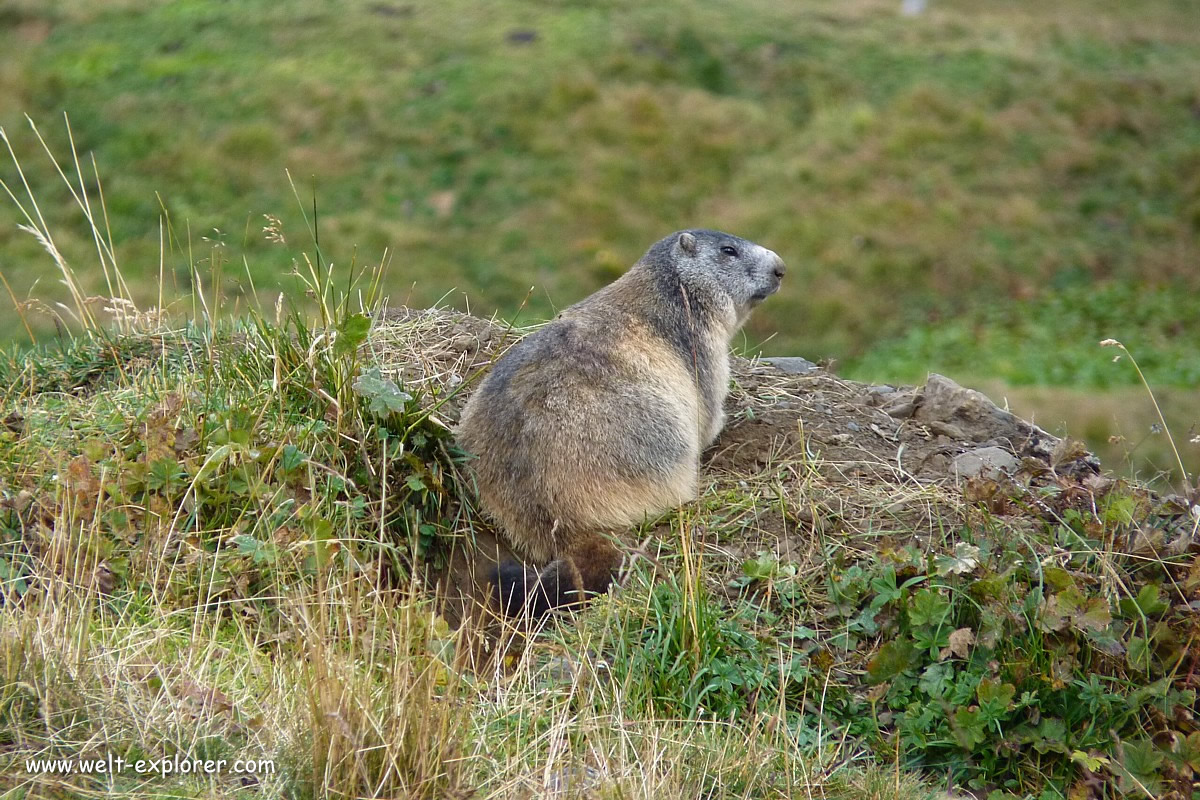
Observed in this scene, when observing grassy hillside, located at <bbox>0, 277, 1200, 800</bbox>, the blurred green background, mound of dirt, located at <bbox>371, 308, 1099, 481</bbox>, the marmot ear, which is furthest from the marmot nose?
the blurred green background

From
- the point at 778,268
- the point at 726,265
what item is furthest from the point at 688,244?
the point at 778,268

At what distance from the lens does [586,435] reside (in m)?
5.19

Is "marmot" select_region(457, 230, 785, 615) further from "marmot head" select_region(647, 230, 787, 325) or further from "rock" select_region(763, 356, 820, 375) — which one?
"rock" select_region(763, 356, 820, 375)

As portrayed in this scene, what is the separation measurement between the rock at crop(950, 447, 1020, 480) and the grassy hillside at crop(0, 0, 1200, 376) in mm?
9072

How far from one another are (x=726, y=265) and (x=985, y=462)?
1.91m

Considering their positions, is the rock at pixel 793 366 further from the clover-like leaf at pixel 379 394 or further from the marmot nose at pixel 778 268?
the clover-like leaf at pixel 379 394

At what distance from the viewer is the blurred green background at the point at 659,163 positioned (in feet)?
51.5

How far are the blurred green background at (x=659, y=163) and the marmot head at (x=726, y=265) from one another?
7667 mm

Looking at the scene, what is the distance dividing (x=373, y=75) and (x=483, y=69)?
202 centimetres

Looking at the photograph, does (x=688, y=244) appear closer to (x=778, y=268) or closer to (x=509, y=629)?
(x=778, y=268)

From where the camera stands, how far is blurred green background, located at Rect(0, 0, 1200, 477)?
15695 mm

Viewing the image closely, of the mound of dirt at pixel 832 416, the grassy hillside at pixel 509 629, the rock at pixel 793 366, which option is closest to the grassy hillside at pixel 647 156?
the rock at pixel 793 366

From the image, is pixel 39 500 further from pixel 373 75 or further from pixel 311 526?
pixel 373 75

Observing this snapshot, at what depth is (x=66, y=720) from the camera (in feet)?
11.2
